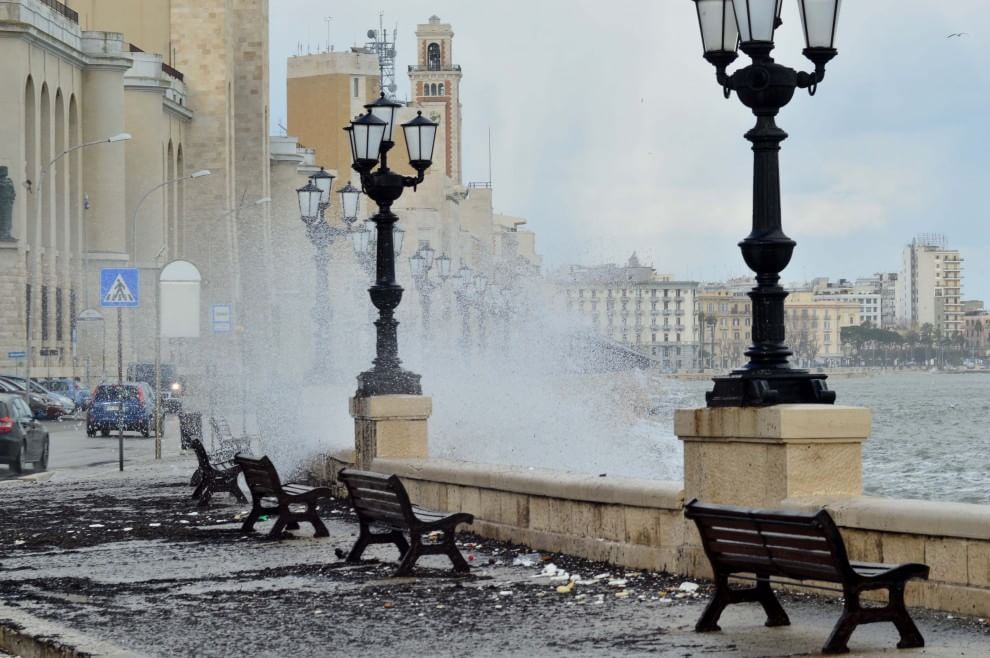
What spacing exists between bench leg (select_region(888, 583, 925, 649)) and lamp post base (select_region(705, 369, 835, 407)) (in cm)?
251

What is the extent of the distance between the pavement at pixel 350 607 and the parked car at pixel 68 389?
5040cm

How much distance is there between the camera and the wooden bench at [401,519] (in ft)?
42.8

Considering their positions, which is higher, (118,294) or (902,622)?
(118,294)

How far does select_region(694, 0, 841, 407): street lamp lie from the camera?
462 inches

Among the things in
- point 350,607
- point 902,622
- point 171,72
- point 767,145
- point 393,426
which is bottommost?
point 350,607

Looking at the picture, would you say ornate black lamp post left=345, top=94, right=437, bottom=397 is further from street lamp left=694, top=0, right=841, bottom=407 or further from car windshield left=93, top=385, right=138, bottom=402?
car windshield left=93, top=385, right=138, bottom=402

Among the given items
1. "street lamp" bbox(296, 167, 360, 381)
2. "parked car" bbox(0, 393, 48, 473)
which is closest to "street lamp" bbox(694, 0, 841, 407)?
"street lamp" bbox(296, 167, 360, 381)

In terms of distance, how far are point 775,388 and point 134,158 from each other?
3207 inches

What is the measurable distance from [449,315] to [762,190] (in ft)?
282

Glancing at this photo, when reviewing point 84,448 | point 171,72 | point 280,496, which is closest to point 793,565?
point 280,496

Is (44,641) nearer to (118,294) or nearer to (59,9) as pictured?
(118,294)

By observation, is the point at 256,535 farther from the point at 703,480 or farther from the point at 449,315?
the point at 449,315

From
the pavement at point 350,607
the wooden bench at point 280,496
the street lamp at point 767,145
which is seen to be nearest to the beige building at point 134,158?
the wooden bench at point 280,496

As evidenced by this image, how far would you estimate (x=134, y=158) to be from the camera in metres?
90.2
